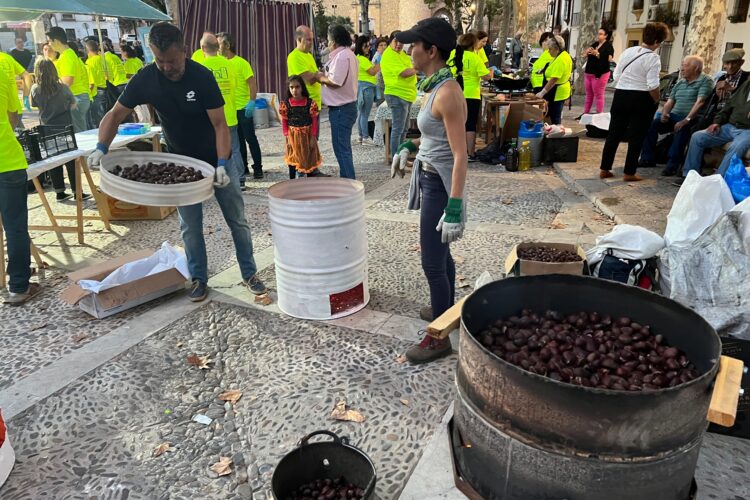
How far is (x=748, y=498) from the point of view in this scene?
2461mm

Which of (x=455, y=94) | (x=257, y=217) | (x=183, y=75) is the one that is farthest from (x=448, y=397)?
(x=257, y=217)

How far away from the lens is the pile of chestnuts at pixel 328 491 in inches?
93.8

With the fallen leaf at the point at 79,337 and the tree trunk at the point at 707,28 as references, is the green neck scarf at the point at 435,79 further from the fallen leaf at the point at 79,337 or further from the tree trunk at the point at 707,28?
the tree trunk at the point at 707,28

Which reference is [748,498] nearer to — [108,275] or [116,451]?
[116,451]

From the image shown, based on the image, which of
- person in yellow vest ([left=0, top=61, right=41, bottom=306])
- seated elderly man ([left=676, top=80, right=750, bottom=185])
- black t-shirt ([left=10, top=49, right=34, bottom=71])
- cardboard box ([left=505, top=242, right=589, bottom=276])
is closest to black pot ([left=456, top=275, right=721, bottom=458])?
cardboard box ([left=505, top=242, right=589, bottom=276])

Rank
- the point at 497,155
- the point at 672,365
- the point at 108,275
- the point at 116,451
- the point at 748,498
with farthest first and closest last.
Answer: the point at 497,155
the point at 108,275
the point at 116,451
the point at 748,498
the point at 672,365

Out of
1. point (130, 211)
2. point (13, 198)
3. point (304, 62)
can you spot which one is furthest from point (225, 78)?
point (13, 198)

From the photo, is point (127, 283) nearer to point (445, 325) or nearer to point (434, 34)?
point (445, 325)

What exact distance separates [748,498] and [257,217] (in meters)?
5.59

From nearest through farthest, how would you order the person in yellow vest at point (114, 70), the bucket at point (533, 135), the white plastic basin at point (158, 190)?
the white plastic basin at point (158, 190), the bucket at point (533, 135), the person in yellow vest at point (114, 70)

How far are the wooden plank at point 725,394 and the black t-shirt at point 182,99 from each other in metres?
3.65

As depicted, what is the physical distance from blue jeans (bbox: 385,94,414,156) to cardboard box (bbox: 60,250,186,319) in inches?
204

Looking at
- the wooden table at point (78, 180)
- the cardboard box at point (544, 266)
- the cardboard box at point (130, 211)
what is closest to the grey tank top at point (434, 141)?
the cardboard box at point (544, 266)

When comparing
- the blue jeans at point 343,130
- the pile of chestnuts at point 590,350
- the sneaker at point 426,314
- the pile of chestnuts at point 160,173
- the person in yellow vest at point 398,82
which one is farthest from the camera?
the person in yellow vest at point 398,82
